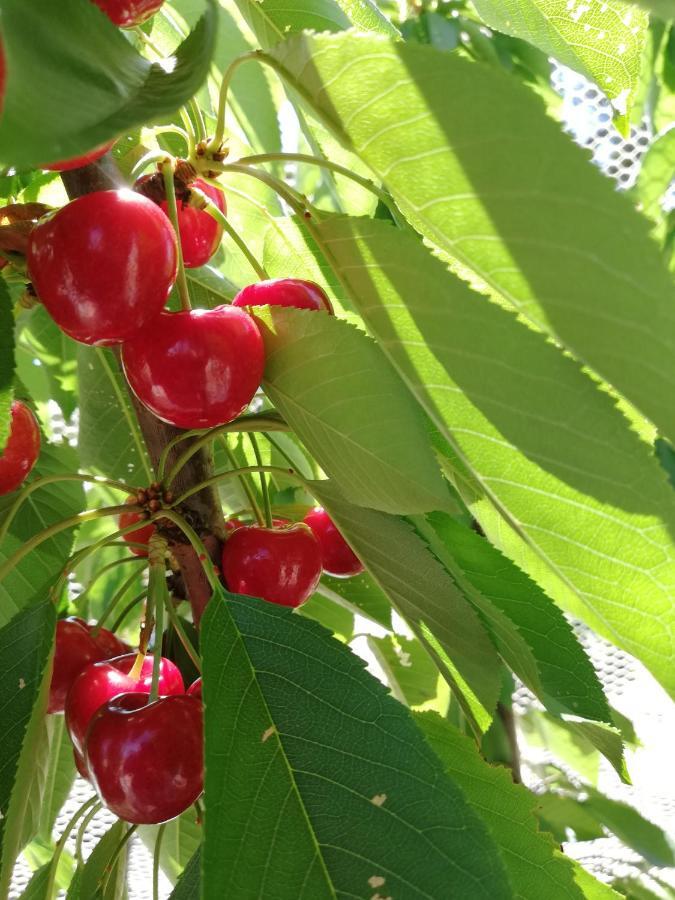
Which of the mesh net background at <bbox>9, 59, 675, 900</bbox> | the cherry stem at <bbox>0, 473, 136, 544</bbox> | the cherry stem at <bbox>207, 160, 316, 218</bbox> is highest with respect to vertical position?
the cherry stem at <bbox>207, 160, 316, 218</bbox>

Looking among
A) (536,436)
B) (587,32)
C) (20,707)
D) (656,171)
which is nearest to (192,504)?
(20,707)

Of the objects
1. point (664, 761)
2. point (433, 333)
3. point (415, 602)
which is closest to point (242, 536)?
point (415, 602)

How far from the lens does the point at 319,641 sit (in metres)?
0.54

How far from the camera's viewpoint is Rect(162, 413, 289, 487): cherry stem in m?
0.60

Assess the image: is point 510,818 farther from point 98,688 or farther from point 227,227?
point 227,227

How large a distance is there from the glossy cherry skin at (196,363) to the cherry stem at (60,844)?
1.23ft

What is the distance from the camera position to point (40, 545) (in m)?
0.78

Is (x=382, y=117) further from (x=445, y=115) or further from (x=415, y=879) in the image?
(x=415, y=879)

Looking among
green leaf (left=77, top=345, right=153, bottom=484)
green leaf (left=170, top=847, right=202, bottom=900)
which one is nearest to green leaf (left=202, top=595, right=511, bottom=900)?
green leaf (left=170, top=847, right=202, bottom=900)

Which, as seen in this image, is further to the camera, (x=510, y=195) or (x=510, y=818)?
(x=510, y=818)

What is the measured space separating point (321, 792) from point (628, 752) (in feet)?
4.03

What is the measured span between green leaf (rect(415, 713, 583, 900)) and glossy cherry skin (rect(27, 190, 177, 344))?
1.03 feet

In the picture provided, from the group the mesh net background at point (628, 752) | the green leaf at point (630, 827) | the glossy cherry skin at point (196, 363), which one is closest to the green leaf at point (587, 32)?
the glossy cherry skin at point (196, 363)

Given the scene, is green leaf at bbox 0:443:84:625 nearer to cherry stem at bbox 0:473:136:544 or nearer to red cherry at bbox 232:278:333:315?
cherry stem at bbox 0:473:136:544
